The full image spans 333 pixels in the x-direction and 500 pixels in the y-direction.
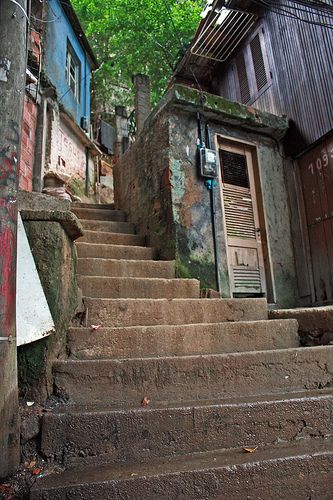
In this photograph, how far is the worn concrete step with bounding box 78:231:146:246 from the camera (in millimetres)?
4715

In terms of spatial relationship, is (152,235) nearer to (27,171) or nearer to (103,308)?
(103,308)

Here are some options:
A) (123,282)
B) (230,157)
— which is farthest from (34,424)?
(230,157)

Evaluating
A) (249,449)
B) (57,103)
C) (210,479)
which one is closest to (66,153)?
(57,103)

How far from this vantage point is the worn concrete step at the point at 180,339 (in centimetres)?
249

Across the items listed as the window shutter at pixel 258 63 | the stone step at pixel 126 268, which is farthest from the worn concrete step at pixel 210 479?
the window shutter at pixel 258 63

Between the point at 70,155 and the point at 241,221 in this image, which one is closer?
the point at 241,221

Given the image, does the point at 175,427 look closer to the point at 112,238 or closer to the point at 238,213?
the point at 112,238

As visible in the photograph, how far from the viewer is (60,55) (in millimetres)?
10492

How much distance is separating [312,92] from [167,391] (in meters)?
5.40

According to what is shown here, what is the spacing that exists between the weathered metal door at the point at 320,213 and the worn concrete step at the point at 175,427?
337 centimetres

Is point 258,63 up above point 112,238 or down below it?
above

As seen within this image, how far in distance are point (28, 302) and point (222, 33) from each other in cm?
766

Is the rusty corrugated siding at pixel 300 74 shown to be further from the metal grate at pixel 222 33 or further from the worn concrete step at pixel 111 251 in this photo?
the worn concrete step at pixel 111 251

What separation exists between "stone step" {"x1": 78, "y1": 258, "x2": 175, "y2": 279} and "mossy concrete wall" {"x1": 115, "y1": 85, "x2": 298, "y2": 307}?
0.82ft
